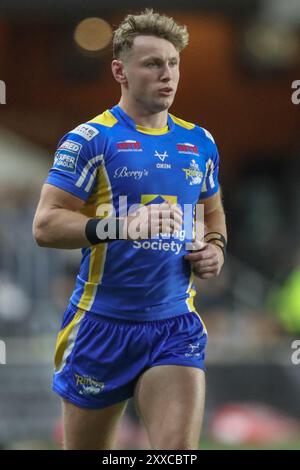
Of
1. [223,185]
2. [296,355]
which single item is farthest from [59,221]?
[223,185]

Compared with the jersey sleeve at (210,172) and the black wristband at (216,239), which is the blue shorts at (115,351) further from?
the jersey sleeve at (210,172)

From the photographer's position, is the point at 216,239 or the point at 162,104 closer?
the point at 162,104

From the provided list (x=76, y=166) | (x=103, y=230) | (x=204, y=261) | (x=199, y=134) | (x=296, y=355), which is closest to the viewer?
(x=103, y=230)

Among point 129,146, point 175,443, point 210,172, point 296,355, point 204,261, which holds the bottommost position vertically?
point 296,355

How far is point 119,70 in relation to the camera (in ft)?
17.1

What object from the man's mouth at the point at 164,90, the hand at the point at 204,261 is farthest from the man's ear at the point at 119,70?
the hand at the point at 204,261

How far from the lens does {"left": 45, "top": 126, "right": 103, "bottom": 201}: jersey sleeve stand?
504 cm

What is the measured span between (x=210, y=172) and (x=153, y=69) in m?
0.66

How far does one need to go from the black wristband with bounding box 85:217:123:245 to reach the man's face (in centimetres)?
64

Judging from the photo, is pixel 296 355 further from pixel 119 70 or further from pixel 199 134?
pixel 119 70

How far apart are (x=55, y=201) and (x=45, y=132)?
14.0 m

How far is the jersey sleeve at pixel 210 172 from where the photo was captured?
540cm

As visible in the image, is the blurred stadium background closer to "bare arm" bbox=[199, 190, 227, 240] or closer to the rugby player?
"bare arm" bbox=[199, 190, 227, 240]

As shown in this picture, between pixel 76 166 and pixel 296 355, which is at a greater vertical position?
pixel 76 166
